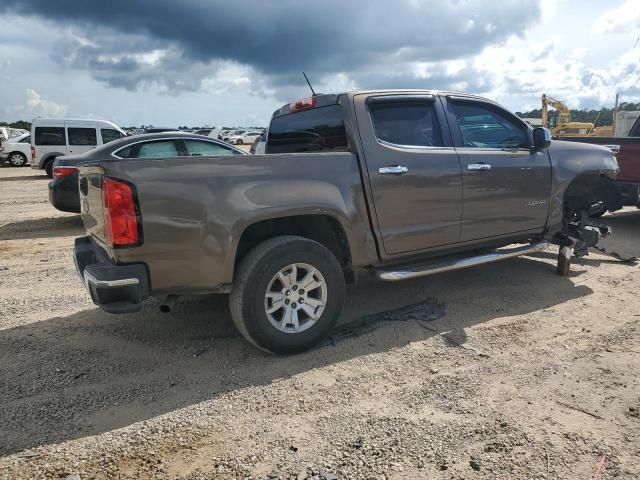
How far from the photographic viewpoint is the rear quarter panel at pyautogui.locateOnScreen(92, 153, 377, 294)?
3.12m

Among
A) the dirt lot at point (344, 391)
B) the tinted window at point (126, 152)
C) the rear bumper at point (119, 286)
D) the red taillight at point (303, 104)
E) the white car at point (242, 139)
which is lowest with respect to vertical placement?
the dirt lot at point (344, 391)

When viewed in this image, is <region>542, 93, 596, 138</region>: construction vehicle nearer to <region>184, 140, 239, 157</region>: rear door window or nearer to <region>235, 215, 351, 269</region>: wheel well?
<region>184, 140, 239, 157</region>: rear door window

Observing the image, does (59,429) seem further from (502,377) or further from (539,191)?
(539,191)

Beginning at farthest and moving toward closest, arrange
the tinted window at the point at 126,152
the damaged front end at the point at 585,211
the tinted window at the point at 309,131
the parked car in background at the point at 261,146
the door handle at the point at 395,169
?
1. the tinted window at the point at 126,152
2. the parked car in background at the point at 261,146
3. the damaged front end at the point at 585,211
4. the tinted window at the point at 309,131
5. the door handle at the point at 395,169

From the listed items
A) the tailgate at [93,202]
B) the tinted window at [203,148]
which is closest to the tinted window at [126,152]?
the tinted window at [203,148]

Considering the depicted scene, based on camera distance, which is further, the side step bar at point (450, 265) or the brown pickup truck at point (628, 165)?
the brown pickup truck at point (628, 165)

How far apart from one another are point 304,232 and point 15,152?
78.5 feet

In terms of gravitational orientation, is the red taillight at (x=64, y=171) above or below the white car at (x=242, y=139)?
below

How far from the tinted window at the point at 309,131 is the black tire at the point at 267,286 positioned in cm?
103

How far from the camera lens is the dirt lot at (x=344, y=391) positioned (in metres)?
2.53

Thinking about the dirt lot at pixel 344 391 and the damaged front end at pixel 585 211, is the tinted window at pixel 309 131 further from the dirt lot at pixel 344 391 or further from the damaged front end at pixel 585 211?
the damaged front end at pixel 585 211

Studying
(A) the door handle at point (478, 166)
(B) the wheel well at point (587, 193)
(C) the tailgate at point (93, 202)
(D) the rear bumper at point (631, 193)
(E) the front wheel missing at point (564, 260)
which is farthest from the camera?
(D) the rear bumper at point (631, 193)

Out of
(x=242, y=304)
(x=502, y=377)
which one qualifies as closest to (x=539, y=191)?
(x=502, y=377)

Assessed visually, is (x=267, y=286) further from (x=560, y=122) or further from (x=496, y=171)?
(x=560, y=122)
